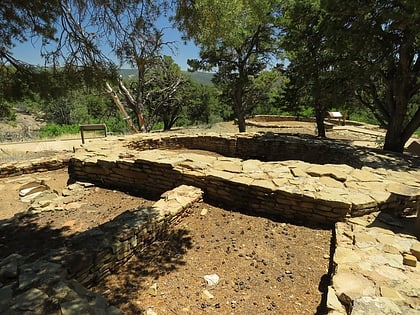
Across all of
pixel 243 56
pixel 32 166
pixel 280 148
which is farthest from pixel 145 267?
pixel 243 56

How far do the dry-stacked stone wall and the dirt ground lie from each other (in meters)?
0.24

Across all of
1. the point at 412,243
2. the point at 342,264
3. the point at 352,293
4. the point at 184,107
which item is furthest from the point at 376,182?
the point at 184,107

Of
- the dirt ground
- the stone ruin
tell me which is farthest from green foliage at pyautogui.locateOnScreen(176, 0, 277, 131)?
the dirt ground

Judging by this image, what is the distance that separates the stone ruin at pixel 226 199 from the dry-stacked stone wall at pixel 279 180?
0.02m

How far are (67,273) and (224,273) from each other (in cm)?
153

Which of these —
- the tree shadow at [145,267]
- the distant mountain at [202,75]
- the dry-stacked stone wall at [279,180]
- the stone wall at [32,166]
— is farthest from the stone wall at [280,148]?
the distant mountain at [202,75]

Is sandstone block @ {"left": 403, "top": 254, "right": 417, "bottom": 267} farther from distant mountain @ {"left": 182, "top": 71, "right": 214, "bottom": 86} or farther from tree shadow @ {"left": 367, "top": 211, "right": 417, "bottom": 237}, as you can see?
distant mountain @ {"left": 182, "top": 71, "right": 214, "bottom": 86}

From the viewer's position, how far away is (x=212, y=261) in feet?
10.4

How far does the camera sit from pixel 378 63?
20.8ft

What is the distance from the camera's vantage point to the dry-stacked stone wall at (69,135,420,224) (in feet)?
12.6

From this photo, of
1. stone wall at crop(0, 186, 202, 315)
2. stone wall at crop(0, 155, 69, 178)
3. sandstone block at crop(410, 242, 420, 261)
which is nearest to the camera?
stone wall at crop(0, 186, 202, 315)

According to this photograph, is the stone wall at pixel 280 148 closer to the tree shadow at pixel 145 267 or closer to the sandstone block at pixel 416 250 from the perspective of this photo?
the sandstone block at pixel 416 250

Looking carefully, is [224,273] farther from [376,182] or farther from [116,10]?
[116,10]

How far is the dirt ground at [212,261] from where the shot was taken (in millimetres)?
2566
